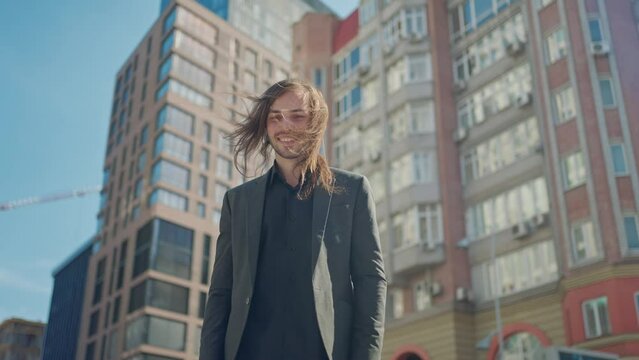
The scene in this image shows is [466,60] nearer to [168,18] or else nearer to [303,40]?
[303,40]

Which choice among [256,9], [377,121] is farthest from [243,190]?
[256,9]

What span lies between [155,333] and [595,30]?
44.2m

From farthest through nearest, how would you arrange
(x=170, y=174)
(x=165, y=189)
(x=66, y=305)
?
(x=66, y=305), (x=170, y=174), (x=165, y=189)

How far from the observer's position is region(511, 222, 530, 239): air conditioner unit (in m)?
27.2

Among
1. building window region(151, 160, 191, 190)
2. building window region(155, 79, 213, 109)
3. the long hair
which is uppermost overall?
building window region(155, 79, 213, 109)

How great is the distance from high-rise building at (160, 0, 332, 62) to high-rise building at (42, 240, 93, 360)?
3666 centimetres

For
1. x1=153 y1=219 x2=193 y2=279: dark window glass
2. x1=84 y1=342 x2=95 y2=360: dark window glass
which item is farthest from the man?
x1=84 y1=342 x2=95 y2=360: dark window glass

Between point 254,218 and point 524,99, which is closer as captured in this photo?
point 254,218

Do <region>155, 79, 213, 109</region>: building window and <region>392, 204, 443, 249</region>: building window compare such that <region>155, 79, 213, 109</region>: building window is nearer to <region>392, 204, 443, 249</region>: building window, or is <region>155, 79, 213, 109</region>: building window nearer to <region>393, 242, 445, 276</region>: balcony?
<region>392, 204, 443, 249</region>: building window

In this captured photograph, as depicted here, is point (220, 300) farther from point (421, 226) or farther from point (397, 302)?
point (397, 302)

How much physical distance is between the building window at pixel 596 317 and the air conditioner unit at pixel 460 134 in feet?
32.7

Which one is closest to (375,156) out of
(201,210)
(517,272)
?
(517,272)

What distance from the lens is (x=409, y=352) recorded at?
30422 millimetres

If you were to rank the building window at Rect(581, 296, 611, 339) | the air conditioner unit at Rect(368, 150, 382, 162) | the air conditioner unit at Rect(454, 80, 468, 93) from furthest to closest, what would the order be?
the air conditioner unit at Rect(368, 150, 382, 162)
the air conditioner unit at Rect(454, 80, 468, 93)
the building window at Rect(581, 296, 611, 339)
